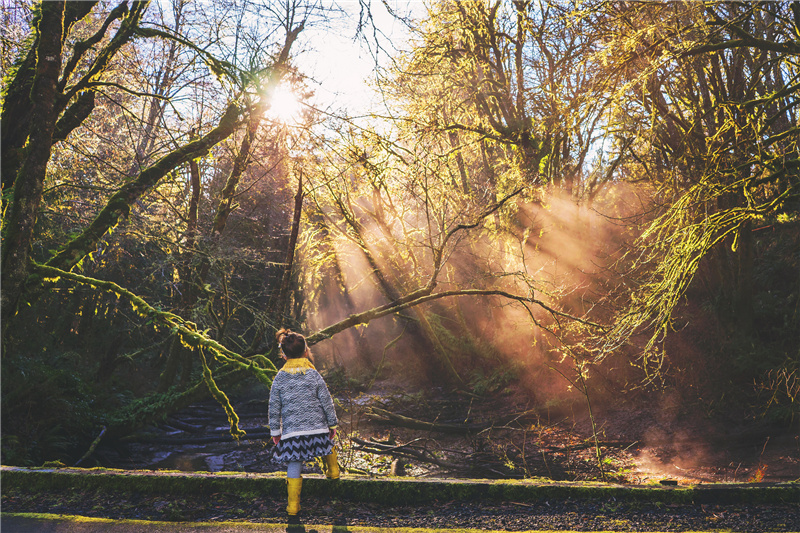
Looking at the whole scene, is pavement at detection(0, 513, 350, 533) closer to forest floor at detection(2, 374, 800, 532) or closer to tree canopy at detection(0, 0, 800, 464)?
forest floor at detection(2, 374, 800, 532)

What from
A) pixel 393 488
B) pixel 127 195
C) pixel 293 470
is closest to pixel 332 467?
pixel 293 470

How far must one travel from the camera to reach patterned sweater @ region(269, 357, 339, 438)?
15.1ft

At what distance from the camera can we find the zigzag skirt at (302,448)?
14.6 feet

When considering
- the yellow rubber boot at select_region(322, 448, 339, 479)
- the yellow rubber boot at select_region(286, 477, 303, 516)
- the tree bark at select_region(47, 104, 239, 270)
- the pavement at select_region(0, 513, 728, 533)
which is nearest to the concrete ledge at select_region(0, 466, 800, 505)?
the yellow rubber boot at select_region(322, 448, 339, 479)

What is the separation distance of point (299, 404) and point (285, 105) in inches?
153

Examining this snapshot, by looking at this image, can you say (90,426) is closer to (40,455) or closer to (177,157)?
(40,455)

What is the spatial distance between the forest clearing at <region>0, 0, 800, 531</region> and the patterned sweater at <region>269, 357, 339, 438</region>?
32 cm

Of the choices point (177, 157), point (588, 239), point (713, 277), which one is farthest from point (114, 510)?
point (713, 277)

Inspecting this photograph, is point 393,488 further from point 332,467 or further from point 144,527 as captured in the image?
point 144,527

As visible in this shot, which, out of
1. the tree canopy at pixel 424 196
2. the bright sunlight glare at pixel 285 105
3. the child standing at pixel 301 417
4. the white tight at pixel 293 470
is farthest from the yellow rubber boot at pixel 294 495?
the bright sunlight glare at pixel 285 105

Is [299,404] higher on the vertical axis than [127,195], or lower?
lower

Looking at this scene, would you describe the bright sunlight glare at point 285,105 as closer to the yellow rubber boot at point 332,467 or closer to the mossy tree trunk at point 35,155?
the mossy tree trunk at point 35,155

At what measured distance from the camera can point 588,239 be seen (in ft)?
43.1

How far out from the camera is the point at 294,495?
4141 mm
